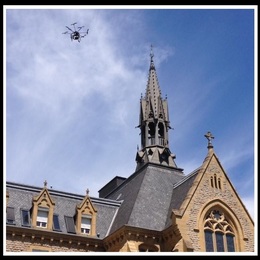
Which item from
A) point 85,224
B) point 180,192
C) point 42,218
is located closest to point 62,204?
point 85,224

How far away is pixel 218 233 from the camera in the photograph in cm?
3766

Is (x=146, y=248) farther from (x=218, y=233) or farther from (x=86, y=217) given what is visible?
(x=86, y=217)

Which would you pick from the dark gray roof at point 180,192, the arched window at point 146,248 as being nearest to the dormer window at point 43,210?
the arched window at point 146,248

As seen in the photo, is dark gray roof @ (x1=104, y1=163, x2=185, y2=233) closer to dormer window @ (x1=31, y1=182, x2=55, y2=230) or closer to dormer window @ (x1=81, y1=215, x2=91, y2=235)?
dormer window @ (x1=81, y1=215, x2=91, y2=235)

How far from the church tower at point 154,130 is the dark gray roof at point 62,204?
26.8ft

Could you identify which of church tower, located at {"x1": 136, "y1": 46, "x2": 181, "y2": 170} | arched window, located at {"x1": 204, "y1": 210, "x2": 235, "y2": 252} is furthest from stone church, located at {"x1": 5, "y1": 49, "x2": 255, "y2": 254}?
church tower, located at {"x1": 136, "y1": 46, "x2": 181, "y2": 170}

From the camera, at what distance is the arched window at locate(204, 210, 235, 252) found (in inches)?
1454

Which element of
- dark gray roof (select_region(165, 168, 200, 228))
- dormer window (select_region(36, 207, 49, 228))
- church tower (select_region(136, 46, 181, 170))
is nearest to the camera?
dormer window (select_region(36, 207, 49, 228))

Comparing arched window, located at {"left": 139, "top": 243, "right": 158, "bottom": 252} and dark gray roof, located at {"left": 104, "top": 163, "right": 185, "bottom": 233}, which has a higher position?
dark gray roof, located at {"left": 104, "top": 163, "right": 185, "bottom": 233}

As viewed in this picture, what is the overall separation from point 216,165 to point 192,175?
222cm

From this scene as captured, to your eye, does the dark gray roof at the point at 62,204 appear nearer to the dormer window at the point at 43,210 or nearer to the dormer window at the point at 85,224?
the dormer window at the point at 85,224

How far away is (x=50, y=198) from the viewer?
128ft

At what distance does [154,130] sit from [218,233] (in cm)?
1735

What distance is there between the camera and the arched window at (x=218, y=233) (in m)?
36.9
